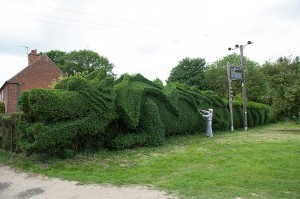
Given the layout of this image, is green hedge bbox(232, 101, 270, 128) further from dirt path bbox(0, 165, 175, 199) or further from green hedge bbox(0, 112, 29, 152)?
dirt path bbox(0, 165, 175, 199)

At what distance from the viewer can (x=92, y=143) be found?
1129cm

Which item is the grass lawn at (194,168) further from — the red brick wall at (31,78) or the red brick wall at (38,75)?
the red brick wall at (38,75)

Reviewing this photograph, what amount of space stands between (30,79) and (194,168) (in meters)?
30.8

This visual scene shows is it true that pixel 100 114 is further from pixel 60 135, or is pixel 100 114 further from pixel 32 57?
pixel 32 57

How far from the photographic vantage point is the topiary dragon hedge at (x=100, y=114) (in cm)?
945

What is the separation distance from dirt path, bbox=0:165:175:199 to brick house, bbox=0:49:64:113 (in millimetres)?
26788

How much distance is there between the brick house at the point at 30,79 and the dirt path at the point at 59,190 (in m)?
26.8

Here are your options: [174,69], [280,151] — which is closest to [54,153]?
[280,151]

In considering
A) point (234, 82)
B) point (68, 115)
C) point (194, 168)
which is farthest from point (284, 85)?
point (234, 82)

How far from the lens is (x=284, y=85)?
64.3ft

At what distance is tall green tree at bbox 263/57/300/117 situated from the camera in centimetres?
1897

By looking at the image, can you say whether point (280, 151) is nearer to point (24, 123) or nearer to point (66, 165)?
point (66, 165)

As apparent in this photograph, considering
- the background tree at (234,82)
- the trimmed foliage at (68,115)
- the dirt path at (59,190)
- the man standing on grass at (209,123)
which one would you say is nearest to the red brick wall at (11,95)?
the background tree at (234,82)

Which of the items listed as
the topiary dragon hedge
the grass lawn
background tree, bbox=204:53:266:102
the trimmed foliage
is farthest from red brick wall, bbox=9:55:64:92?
the trimmed foliage
